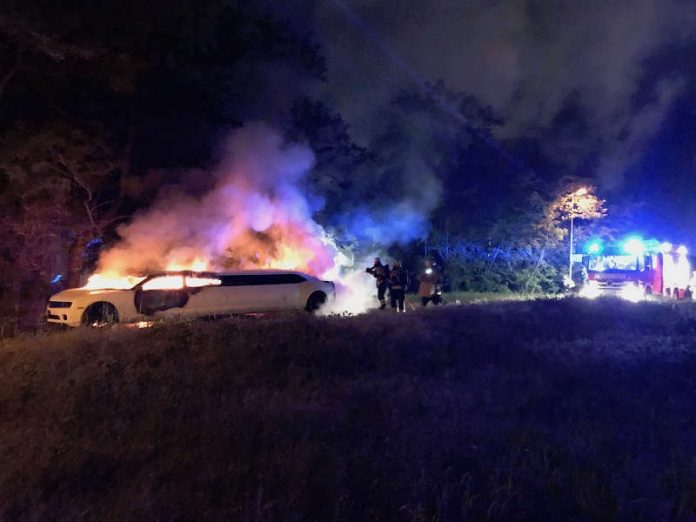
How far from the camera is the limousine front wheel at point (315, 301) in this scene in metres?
16.9

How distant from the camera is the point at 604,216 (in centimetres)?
3625

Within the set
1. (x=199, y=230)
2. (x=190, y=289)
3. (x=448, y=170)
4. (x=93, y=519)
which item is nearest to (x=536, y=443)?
(x=93, y=519)

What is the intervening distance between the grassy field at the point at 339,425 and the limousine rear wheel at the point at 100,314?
3.51 m

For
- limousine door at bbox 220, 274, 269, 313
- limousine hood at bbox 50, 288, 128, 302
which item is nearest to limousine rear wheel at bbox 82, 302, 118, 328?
limousine hood at bbox 50, 288, 128, 302

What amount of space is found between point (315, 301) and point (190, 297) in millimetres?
3112

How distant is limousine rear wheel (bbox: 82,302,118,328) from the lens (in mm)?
14141

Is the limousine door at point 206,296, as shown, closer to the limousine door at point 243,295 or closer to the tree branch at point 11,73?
the limousine door at point 243,295

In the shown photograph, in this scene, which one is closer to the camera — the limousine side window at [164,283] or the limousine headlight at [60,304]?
the limousine headlight at [60,304]

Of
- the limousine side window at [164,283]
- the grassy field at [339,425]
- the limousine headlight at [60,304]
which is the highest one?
the limousine side window at [164,283]

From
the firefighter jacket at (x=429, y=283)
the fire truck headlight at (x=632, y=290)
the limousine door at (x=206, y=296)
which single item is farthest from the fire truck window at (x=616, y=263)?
the limousine door at (x=206, y=296)

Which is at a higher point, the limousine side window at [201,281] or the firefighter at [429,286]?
the firefighter at [429,286]

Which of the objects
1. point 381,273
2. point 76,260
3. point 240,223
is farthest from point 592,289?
point 76,260

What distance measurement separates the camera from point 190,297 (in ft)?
49.9

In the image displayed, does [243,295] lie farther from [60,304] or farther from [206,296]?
[60,304]
